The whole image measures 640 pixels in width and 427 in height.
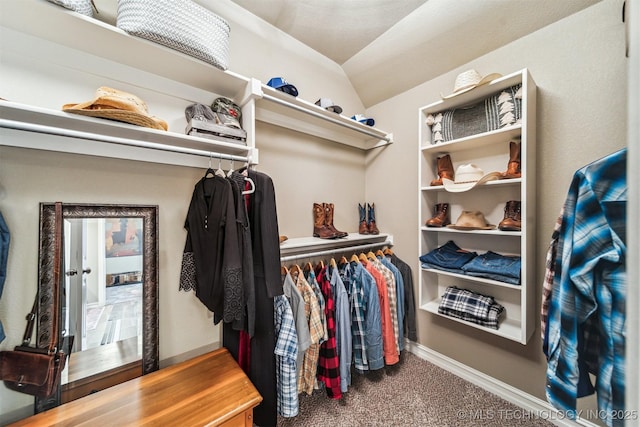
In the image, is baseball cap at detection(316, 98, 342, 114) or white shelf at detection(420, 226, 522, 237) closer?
white shelf at detection(420, 226, 522, 237)

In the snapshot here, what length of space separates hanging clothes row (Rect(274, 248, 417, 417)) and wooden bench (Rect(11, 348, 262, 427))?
285 mm

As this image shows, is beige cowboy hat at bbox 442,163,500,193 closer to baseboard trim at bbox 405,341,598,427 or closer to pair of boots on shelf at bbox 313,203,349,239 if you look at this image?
pair of boots on shelf at bbox 313,203,349,239

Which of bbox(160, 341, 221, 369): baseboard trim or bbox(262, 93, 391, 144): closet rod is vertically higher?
bbox(262, 93, 391, 144): closet rod

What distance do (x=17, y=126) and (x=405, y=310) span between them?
2.42 m

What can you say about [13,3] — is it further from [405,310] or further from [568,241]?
[405,310]

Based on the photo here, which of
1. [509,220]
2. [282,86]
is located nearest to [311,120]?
[282,86]

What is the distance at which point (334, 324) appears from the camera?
60.2 inches

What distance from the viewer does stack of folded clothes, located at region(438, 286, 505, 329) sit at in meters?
1.43

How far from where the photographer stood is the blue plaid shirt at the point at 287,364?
1.25 m

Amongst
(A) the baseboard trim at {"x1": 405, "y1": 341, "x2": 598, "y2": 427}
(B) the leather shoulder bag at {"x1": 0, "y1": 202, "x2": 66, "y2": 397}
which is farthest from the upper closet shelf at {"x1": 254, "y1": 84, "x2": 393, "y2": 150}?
(A) the baseboard trim at {"x1": 405, "y1": 341, "x2": 598, "y2": 427}

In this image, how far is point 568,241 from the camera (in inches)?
29.5

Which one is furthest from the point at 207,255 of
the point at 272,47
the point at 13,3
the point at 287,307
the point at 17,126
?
the point at 272,47

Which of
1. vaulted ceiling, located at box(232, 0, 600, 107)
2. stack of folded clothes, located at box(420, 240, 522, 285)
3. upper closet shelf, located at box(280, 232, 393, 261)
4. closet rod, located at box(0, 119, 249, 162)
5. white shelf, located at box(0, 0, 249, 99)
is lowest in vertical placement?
stack of folded clothes, located at box(420, 240, 522, 285)

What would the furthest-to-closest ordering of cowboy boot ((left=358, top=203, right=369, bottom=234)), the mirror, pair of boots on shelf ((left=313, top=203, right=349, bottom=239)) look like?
1. cowboy boot ((left=358, top=203, right=369, bottom=234))
2. pair of boots on shelf ((left=313, top=203, right=349, bottom=239))
3. the mirror
